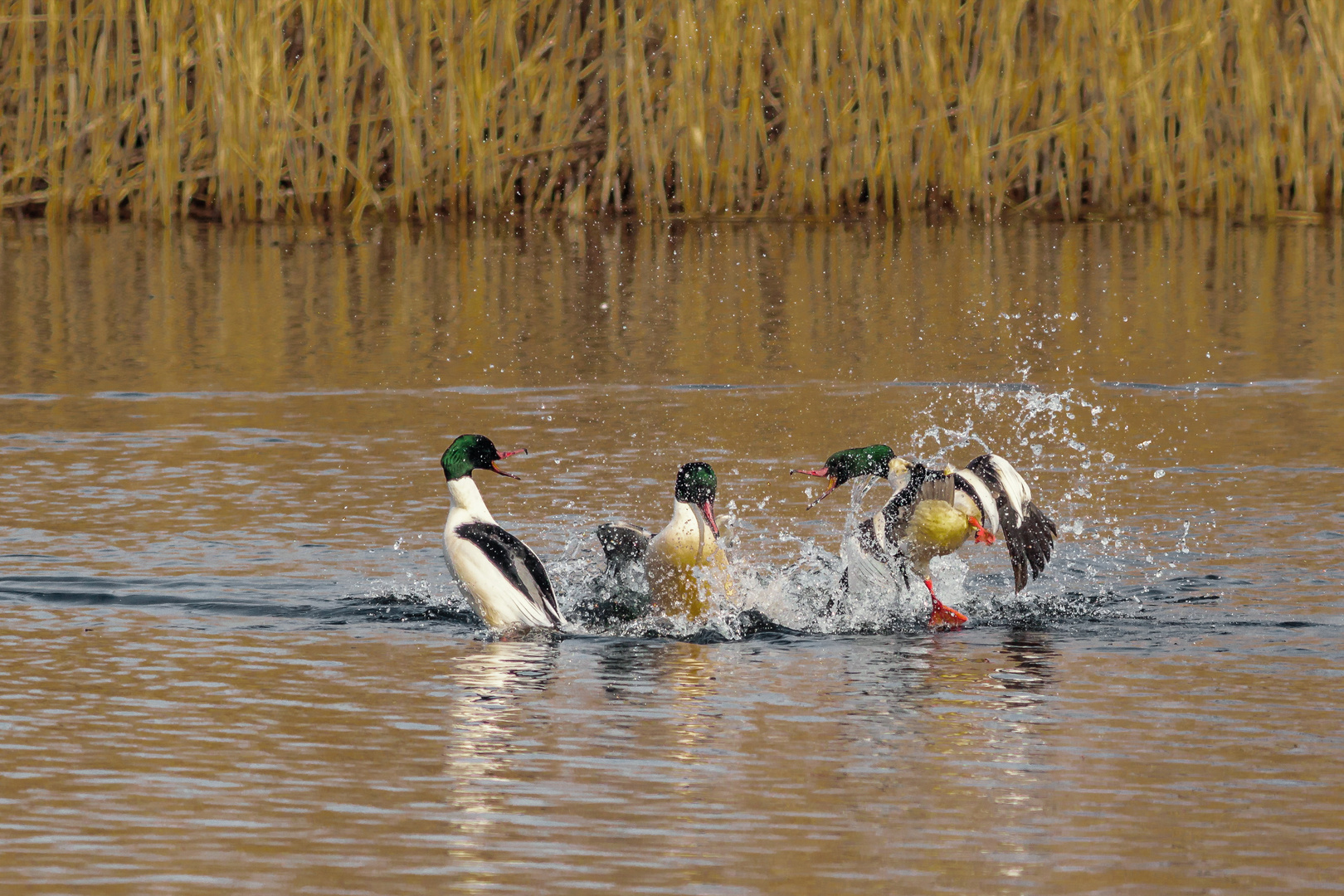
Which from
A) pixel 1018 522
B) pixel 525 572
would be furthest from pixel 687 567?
pixel 1018 522

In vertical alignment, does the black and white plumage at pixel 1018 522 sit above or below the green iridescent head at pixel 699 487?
below

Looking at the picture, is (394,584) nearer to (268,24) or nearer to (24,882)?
(24,882)

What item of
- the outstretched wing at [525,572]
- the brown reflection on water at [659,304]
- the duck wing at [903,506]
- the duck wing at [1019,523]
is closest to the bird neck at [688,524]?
the outstretched wing at [525,572]

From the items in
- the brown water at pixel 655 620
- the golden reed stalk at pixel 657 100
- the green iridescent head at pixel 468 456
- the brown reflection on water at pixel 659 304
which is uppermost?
the golden reed stalk at pixel 657 100

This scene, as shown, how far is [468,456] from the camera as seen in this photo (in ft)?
25.5

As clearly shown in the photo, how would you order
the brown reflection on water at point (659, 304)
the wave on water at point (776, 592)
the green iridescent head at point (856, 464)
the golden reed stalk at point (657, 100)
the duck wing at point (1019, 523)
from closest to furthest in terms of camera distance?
the wave on water at point (776, 592) → the duck wing at point (1019, 523) → the green iridescent head at point (856, 464) → the brown reflection on water at point (659, 304) → the golden reed stalk at point (657, 100)

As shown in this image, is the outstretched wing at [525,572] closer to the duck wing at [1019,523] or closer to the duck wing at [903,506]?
the duck wing at [903,506]

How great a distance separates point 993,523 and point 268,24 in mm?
12243

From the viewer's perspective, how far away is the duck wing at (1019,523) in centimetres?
784

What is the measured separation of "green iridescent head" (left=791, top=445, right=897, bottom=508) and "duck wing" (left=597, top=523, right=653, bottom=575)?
2.40 feet

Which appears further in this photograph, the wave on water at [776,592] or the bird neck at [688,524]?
the bird neck at [688,524]

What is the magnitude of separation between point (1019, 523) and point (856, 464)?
0.62 metres

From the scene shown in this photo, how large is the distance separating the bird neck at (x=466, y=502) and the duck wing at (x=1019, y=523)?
169 centimetres

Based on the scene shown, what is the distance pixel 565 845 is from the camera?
15.2ft
